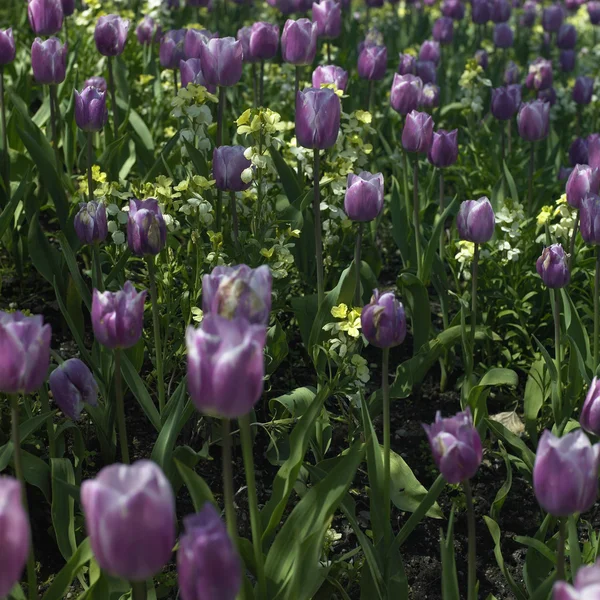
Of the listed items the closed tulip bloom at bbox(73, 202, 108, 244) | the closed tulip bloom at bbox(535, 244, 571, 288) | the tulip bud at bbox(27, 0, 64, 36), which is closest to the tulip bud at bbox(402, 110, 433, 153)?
the closed tulip bloom at bbox(535, 244, 571, 288)

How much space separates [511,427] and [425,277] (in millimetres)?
568

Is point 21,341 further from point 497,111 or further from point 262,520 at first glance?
point 497,111

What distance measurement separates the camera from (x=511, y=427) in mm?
3057

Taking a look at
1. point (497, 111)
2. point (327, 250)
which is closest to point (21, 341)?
point (327, 250)

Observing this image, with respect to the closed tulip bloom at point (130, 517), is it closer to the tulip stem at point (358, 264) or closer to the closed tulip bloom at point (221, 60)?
the tulip stem at point (358, 264)

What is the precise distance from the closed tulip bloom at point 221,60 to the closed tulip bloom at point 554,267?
1.10 metres

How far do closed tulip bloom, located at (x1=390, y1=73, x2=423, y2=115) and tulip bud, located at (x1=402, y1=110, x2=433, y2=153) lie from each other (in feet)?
1.06

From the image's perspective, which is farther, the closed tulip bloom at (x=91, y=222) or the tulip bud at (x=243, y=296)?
the closed tulip bloom at (x=91, y=222)

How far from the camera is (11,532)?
3.67 feet

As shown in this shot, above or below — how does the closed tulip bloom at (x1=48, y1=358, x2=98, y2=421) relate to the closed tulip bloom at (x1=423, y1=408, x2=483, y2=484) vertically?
below

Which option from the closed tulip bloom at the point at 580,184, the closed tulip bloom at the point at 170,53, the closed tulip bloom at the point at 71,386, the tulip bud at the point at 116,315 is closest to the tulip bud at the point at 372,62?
the closed tulip bloom at the point at 170,53

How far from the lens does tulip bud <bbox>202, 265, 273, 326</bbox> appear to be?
1529 millimetres

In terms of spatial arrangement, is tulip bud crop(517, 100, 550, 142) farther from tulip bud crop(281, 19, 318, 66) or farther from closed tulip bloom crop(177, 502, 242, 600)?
closed tulip bloom crop(177, 502, 242, 600)

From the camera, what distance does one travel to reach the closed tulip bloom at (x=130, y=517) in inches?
45.1
